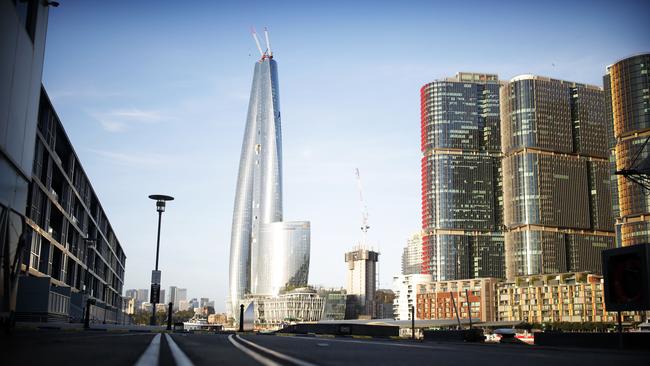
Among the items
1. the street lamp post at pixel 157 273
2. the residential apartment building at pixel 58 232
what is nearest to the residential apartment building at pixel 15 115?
the residential apartment building at pixel 58 232

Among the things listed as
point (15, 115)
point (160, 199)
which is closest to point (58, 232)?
point (160, 199)

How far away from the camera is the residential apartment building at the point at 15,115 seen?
977 inches

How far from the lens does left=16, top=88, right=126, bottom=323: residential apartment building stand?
5147cm

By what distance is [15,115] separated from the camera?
26.6m

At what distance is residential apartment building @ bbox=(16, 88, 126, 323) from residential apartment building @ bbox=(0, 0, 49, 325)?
23.7 meters

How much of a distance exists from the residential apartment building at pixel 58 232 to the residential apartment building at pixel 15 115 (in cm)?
2374

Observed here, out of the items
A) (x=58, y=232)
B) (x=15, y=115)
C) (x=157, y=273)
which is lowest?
(x=157, y=273)

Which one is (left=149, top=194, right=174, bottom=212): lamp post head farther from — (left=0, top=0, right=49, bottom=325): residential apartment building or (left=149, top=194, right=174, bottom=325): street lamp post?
(left=0, top=0, right=49, bottom=325): residential apartment building

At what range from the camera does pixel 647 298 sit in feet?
102

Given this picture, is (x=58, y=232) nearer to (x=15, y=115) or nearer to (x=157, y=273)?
(x=157, y=273)

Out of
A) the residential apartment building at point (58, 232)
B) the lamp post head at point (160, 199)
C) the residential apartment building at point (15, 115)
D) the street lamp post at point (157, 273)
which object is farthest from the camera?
the lamp post head at point (160, 199)

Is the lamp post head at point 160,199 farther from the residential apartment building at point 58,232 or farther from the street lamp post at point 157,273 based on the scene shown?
the residential apartment building at point 58,232

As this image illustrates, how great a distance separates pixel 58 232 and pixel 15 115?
55.8m

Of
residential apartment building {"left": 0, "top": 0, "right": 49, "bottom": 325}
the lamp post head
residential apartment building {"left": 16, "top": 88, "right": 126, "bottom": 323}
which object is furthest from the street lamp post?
residential apartment building {"left": 0, "top": 0, "right": 49, "bottom": 325}
